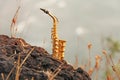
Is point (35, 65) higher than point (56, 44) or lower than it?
lower

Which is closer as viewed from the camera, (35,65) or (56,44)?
(35,65)

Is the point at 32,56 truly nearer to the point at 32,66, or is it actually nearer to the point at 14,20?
the point at 32,66

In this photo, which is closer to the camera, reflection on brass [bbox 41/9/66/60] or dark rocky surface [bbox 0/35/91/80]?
dark rocky surface [bbox 0/35/91/80]

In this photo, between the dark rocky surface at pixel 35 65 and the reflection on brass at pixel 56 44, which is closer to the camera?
the dark rocky surface at pixel 35 65
